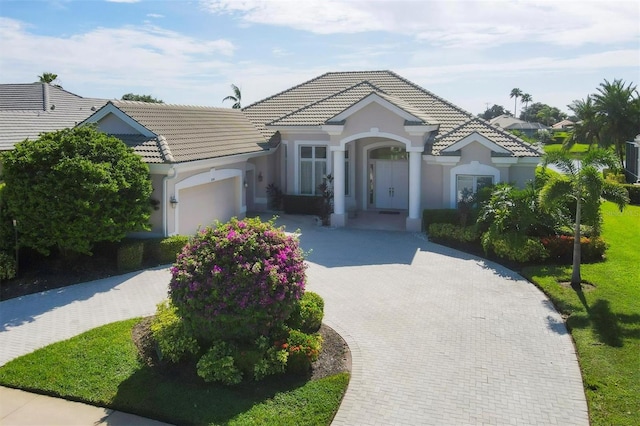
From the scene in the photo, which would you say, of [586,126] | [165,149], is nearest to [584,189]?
[165,149]

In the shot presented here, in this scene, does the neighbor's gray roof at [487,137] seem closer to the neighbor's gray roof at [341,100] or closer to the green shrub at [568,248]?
the neighbor's gray roof at [341,100]

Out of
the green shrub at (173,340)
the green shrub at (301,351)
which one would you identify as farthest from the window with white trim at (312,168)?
the green shrub at (301,351)

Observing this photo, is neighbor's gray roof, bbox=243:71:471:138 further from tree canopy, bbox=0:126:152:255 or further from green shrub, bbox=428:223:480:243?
tree canopy, bbox=0:126:152:255

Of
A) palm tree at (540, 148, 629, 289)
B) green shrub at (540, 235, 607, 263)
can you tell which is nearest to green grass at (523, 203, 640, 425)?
green shrub at (540, 235, 607, 263)

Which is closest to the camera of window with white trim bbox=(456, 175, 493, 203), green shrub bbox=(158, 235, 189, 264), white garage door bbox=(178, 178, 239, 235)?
green shrub bbox=(158, 235, 189, 264)

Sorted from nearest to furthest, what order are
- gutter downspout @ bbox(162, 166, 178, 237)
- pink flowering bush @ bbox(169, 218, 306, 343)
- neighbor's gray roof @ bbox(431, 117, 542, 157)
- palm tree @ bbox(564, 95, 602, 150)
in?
pink flowering bush @ bbox(169, 218, 306, 343) → gutter downspout @ bbox(162, 166, 178, 237) → neighbor's gray roof @ bbox(431, 117, 542, 157) → palm tree @ bbox(564, 95, 602, 150)

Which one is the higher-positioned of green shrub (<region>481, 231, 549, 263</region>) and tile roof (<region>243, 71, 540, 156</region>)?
tile roof (<region>243, 71, 540, 156</region>)
